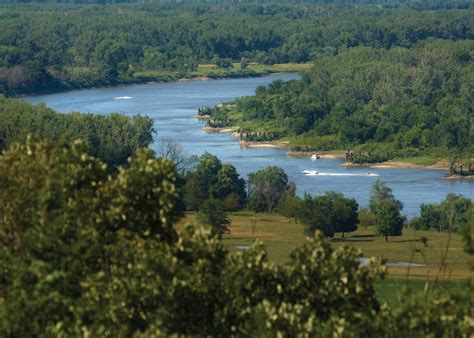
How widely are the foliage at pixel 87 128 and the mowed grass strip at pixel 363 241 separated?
9.20 meters

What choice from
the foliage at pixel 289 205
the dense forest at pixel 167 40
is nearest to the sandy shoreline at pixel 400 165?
the foliage at pixel 289 205

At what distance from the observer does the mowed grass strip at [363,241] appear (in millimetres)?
32750

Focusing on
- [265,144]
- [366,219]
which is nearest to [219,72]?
[265,144]

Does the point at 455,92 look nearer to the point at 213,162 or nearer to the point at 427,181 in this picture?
the point at 427,181

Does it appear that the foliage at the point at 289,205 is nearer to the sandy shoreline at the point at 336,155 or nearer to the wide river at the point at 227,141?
the wide river at the point at 227,141

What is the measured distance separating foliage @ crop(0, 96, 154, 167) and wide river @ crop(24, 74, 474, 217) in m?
3.98

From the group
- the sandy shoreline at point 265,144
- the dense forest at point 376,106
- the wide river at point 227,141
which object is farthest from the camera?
the dense forest at point 376,106

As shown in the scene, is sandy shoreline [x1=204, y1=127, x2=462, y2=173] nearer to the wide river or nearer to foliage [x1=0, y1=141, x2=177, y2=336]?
the wide river

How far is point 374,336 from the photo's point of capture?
12047mm

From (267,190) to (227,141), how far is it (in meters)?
24.4

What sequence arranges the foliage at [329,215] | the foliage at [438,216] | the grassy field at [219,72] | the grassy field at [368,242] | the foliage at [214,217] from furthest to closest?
the grassy field at [219,72]
the foliage at [438,216]
the foliage at [329,215]
the foliage at [214,217]
the grassy field at [368,242]

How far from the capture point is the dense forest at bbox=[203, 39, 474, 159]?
71312 mm

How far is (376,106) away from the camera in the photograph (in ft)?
279

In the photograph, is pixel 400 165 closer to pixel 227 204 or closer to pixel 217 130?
pixel 217 130
